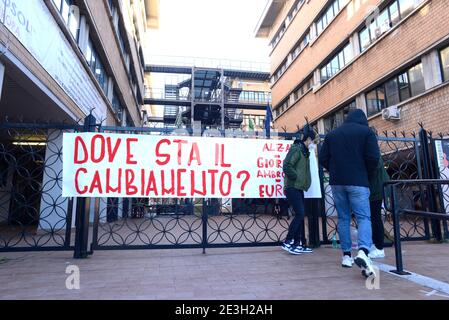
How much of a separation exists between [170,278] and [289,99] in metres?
22.3

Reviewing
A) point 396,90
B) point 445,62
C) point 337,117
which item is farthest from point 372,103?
point 445,62

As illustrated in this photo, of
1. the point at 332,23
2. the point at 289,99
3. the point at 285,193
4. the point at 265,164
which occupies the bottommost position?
the point at 285,193

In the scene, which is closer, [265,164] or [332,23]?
[265,164]

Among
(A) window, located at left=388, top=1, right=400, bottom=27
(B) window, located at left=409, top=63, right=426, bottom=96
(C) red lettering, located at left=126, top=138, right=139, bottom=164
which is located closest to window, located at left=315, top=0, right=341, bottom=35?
(A) window, located at left=388, top=1, right=400, bottom=27

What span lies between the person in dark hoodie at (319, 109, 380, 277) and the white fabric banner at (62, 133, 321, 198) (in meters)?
1.46

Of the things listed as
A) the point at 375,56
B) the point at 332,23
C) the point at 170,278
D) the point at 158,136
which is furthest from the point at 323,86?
the point at 170,278

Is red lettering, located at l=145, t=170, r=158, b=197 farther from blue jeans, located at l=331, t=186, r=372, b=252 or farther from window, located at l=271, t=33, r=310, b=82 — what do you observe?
window, located at l=271, t=33, r=310, b=82

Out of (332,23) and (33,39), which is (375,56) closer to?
(332,23)

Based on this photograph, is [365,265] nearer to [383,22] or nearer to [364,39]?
[383,22]

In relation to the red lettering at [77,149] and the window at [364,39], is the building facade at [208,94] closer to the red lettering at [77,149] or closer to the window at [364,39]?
the window at [364,39]

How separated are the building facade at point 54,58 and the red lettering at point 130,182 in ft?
3.13

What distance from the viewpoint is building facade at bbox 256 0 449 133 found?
10.3 metres

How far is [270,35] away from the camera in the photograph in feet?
95.3

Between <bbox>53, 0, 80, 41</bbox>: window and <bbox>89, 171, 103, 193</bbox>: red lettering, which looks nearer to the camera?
<bbox>89, 171, 103, 193</bbox>: red lettering
